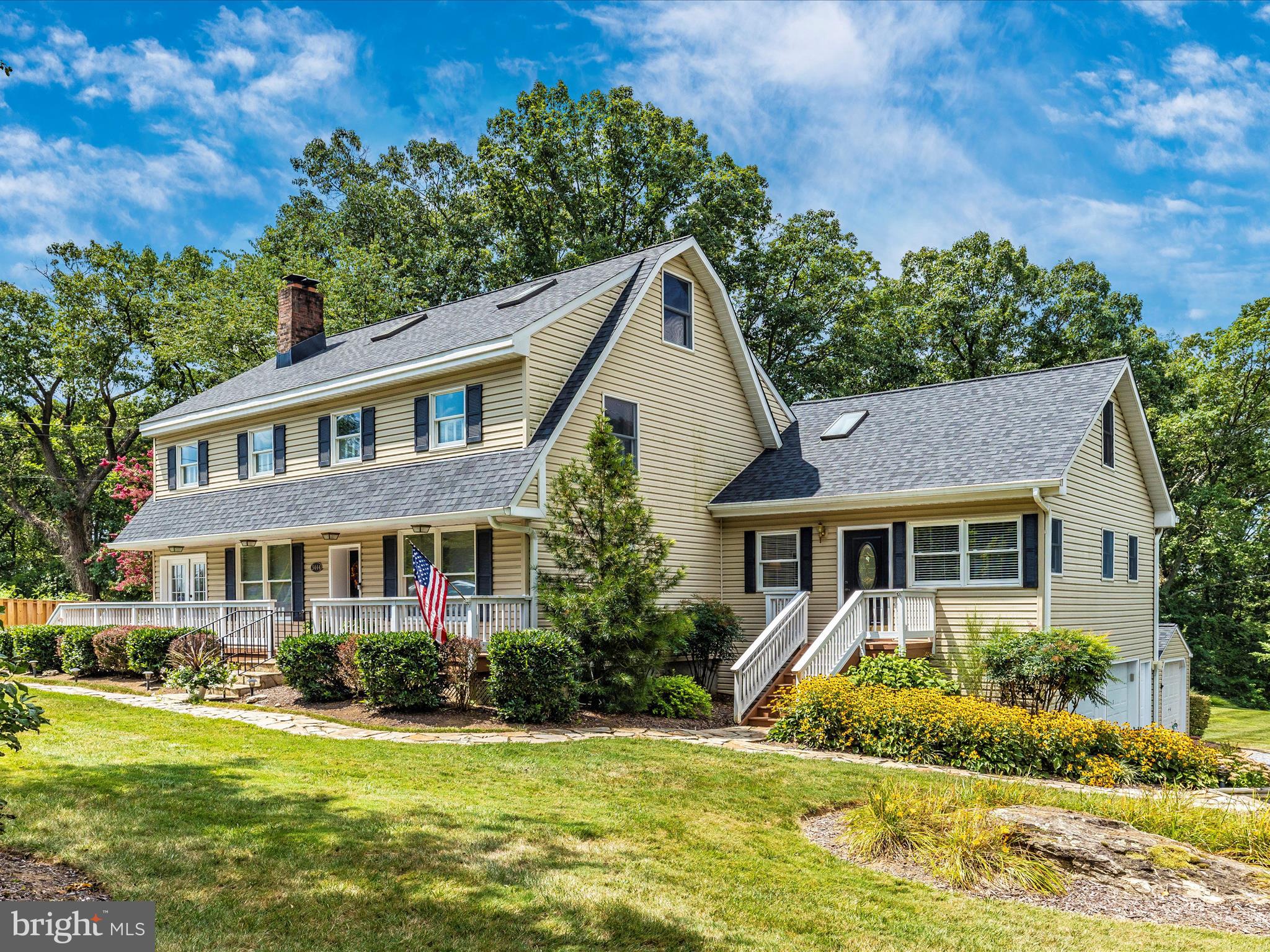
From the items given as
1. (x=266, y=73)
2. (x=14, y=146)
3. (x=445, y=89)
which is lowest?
(x=14, y=146)

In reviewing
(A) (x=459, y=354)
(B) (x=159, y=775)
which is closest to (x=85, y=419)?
(A) (x=459, y=354)

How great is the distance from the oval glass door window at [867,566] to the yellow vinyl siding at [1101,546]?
3061 millimetres

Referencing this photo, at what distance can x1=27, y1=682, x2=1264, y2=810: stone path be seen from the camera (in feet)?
32.7

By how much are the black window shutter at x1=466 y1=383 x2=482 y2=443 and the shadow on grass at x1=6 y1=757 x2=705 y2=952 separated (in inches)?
358

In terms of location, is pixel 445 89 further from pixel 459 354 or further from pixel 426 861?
pixel 426 861

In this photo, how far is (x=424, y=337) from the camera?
19.5 metres

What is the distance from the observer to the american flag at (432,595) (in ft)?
43.2

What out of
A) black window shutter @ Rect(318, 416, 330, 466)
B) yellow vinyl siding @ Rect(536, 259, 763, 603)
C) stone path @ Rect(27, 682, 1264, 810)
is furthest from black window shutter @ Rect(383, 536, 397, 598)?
stone path @ Rect(27, 682, 1264, 810)

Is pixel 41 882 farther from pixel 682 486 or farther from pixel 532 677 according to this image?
pixel 682 486

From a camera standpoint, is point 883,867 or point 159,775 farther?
point 159,775

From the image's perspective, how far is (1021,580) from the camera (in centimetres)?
1573

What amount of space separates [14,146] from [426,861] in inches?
437

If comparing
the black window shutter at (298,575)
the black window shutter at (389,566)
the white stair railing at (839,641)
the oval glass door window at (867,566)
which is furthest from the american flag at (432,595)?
the oval glass door window at (867,566)

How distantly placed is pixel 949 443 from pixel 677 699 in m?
7.57
